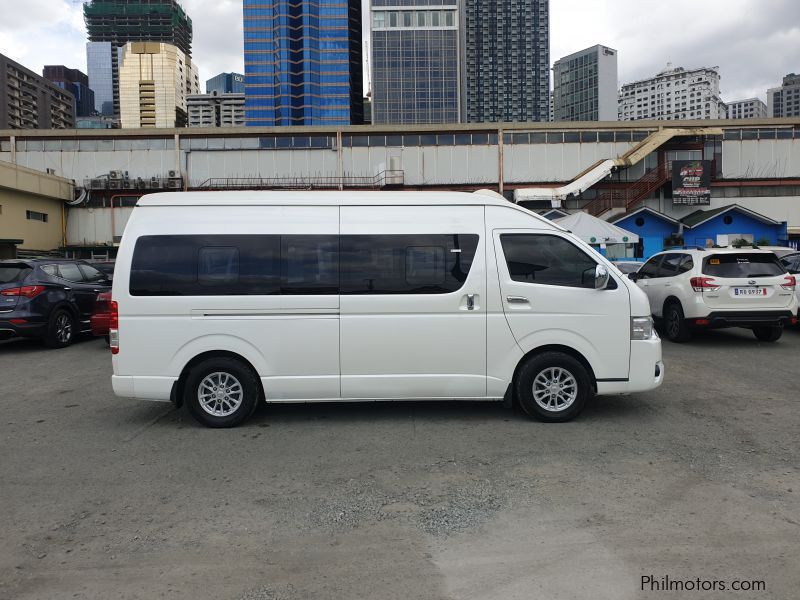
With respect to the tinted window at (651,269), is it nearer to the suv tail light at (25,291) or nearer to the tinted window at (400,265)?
the tinted window at (400,265)

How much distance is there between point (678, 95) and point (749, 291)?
619 feet

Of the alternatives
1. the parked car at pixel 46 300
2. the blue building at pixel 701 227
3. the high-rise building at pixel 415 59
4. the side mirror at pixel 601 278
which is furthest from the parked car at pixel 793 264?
the high-rise building at pixel 415 59

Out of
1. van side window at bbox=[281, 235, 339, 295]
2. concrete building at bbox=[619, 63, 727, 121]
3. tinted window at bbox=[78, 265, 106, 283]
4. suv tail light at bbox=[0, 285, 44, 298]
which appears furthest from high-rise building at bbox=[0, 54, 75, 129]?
concrete building at bbox=[619, 63, 727, 121]

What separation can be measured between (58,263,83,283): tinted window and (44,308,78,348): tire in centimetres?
72

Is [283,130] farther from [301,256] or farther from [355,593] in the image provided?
[355,593]

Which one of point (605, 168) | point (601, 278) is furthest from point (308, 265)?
point (605, 168)

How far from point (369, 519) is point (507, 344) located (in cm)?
250

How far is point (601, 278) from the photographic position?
5598mm

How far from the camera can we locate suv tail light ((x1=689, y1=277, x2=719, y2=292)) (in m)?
9.89

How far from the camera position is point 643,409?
20.5 feet

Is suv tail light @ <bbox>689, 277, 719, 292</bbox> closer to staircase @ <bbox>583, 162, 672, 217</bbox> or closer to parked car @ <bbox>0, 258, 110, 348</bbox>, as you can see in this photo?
parked car @ <bbox>0, 258, 110, 348</bbox>

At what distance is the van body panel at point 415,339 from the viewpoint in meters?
5.54

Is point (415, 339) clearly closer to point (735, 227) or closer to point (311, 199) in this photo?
point (311, 199)

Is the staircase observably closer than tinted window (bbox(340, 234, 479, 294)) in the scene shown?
No
